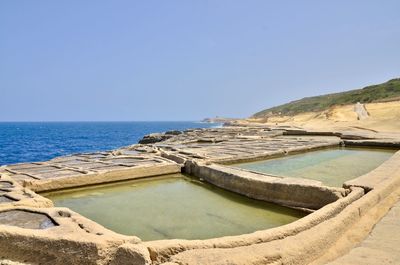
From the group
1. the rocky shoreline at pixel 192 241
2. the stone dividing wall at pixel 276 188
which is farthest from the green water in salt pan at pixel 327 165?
the stone dividing wall at pixel 276 188

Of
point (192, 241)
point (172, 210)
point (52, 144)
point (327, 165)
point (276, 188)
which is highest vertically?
point (192, 241)

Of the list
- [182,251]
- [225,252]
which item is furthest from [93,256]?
[225,252]

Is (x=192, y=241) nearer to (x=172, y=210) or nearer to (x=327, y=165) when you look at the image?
(x=172, y=210)

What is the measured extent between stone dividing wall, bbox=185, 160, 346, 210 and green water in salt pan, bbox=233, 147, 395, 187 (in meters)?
1.43

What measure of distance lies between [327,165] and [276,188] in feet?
13.8

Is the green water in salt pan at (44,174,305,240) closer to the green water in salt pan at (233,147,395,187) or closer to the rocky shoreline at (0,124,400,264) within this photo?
the rocky shoreline at (0,124,400,264)

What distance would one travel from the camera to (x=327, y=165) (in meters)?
10.8

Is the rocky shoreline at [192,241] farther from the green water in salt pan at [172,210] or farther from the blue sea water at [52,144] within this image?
the blue sea water at [52,144]

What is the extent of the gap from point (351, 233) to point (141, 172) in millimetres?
6022

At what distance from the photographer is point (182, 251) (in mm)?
3920

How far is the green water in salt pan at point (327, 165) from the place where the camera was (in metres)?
9.14

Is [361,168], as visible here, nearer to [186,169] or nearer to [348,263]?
[186,169]

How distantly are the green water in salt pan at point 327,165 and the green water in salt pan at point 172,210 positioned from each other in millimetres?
2210

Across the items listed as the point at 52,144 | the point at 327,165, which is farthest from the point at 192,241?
the point at 52,144
